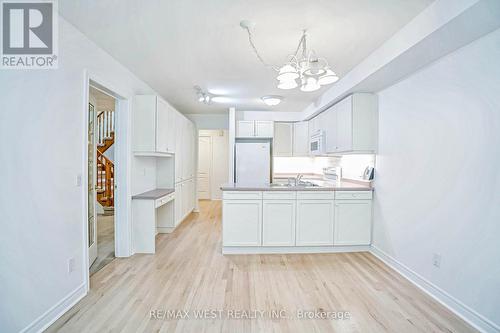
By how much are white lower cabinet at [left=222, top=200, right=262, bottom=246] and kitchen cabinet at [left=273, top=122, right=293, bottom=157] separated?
2421mm

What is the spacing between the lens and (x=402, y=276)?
8.39 ft

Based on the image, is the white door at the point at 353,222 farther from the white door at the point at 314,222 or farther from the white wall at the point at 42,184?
the white wall at the point at 42,184

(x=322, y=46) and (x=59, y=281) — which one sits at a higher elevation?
(x=322, y=46)

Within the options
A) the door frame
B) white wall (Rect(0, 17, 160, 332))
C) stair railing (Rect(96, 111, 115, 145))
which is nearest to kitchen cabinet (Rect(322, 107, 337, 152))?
the door frame

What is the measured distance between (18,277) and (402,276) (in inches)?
133

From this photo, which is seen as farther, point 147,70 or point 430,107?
point 147,70

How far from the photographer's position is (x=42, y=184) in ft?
5.58

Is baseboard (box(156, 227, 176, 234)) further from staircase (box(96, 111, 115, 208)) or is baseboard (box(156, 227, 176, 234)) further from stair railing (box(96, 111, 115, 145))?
stair railing (box(96, 111, 115, 145))

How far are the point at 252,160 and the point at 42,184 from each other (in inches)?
141

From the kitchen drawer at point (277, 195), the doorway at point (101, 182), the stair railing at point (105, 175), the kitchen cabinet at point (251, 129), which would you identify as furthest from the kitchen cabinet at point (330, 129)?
the stair railing at point (105, 175)

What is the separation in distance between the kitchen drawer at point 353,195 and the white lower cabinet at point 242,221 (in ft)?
3.56

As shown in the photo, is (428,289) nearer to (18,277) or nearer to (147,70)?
(18,277)

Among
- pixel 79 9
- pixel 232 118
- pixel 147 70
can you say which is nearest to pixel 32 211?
pixel 79 9

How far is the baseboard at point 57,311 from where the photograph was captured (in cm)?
163
